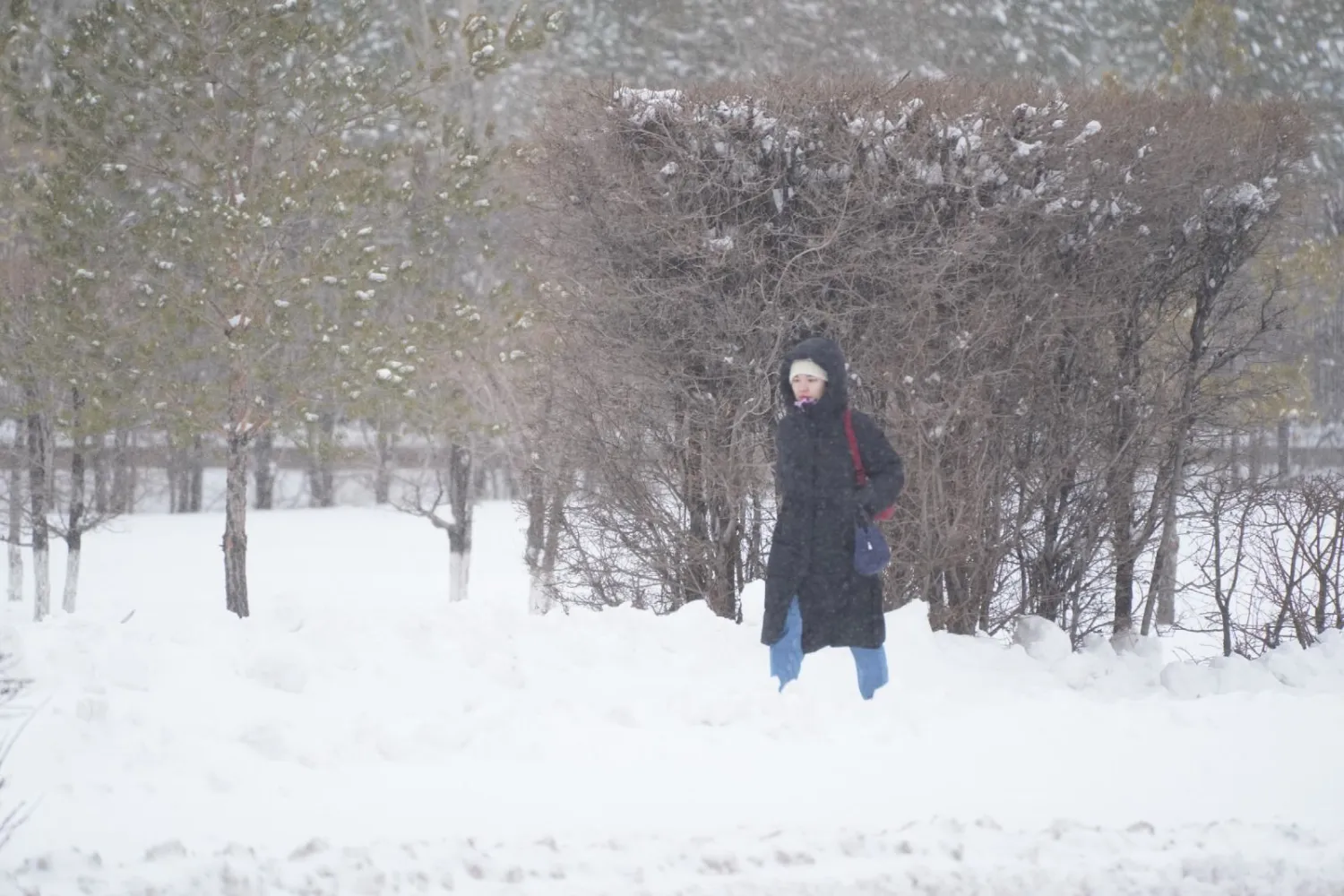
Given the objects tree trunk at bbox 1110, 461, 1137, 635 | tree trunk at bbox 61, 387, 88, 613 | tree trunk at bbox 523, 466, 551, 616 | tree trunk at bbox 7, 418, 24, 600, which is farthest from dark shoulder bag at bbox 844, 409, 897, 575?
tree trunk at bbox 7, 418, 24, 600

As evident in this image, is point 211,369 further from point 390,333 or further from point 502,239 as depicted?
point 502,239

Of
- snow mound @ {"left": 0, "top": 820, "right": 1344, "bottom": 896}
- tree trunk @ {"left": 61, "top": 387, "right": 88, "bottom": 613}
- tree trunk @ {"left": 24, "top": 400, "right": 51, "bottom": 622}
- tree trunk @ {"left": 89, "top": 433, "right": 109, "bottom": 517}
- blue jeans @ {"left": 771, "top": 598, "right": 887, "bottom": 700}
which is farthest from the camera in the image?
tree trunk @ {"left": 89, "top": 433, "right": 109, "bottom": 517}

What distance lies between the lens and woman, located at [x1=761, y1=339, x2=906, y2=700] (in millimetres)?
5703

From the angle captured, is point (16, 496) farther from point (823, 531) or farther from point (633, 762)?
point (633, 762)

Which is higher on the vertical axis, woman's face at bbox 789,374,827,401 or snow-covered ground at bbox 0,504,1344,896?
woman's face at bbox 789,374,827,401

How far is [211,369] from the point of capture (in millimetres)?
14523

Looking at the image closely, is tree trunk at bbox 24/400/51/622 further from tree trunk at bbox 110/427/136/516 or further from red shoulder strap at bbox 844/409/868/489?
red shoulder strap at bbox 844/409/868/489

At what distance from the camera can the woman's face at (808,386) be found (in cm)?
570

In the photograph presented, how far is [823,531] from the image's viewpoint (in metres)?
5.76

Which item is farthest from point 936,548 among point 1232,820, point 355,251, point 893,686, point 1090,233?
point 355,251

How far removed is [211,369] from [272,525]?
16859 mm

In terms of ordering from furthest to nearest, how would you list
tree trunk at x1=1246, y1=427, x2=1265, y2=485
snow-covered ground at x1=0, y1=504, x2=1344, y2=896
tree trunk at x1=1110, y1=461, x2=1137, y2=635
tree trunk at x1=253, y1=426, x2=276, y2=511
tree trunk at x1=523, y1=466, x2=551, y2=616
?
tree trunk at x1=253, y1=426, x2=276, y2=511 < tree trunk at x1=523, y1=466, x2=551, y2=616 < tree trunk at x1=1246, y1=427, x2=1265, y2=485 < tree trunk at x1=1110, y1=461, x2=1137, y2=635 < snow-covered ground at x1=0, y1=504, x2=1344, y2=896

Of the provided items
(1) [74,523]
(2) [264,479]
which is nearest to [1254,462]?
(1) [74,523]

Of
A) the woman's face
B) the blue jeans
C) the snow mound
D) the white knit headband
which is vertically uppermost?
the white knit headband
